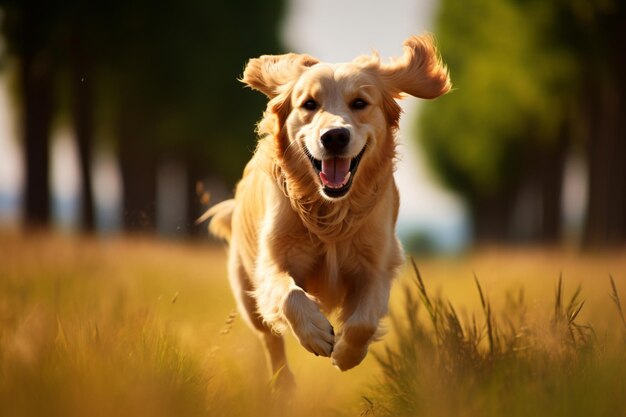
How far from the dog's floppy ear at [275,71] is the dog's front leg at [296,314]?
1195mm

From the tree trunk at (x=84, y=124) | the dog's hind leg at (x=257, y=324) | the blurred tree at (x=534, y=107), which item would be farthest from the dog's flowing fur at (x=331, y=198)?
the tree trunk at (x=84, y=124)

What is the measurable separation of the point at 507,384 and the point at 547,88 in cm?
1395

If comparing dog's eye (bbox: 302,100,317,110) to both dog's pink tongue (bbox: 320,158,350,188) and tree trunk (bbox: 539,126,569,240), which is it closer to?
dog's pink tongue (bbox: 320,158,350,188)

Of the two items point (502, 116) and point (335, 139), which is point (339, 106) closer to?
point (335, 139)

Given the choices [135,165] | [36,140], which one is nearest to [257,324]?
[36,140]

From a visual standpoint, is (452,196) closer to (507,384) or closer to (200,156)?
(200,156)

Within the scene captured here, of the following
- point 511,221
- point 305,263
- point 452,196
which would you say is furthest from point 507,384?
point 452,196

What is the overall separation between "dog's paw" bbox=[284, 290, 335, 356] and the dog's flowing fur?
0.01m

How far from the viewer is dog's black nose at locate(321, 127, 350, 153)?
14.1 ft

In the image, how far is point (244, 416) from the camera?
11.6 ft

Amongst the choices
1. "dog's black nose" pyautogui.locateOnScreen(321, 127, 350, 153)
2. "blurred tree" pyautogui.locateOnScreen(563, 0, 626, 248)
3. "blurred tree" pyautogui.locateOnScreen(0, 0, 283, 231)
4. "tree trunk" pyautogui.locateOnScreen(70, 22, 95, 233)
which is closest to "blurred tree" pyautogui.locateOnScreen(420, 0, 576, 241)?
"blurred tree" pyautogui.locateOnScreen(563, 0, 626, 248)

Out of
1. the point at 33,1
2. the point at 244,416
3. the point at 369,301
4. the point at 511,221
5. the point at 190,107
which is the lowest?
the point at 511,221

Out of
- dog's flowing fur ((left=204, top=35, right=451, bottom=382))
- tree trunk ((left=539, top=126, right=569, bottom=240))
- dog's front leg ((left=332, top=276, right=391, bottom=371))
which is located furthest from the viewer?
tree trunk ((left=539, top=126, right=569, bottom=240))

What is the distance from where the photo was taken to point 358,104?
464 cm
